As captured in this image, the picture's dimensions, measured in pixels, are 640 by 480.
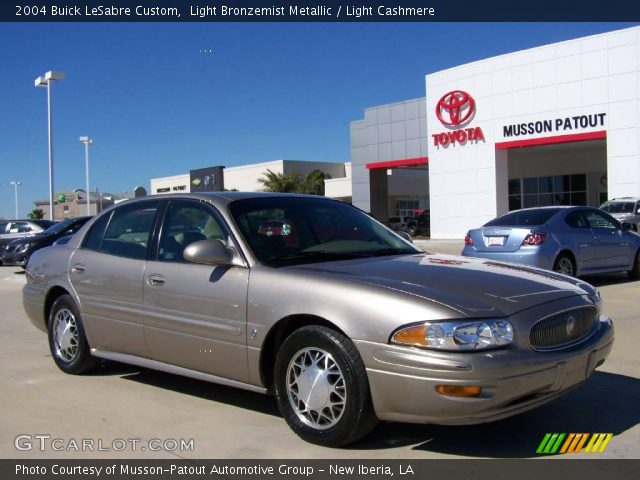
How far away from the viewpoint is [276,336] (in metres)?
4.37

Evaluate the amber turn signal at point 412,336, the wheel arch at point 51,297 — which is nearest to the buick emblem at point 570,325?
the amber turn signal at point 412,336

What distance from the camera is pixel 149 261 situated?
5.29m

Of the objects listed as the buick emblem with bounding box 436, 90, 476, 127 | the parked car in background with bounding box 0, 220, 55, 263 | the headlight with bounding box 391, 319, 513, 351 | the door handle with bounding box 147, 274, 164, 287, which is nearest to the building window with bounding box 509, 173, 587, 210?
the buick emblem with bounding box 436, 90, 476, 127

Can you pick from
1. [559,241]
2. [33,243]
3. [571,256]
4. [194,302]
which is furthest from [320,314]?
[33,243]

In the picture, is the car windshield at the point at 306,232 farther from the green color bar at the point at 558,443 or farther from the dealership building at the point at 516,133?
the dealership building at the point at 516,133

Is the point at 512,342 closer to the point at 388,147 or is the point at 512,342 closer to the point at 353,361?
the point at 353,361

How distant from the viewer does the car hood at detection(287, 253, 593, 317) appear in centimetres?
380

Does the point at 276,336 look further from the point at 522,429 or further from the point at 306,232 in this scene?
the point at 522,429

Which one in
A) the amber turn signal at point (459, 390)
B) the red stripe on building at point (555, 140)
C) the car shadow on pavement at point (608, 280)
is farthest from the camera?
the red stripe on building at point (555, 140)

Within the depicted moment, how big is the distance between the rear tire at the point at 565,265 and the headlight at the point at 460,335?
25.3 feet

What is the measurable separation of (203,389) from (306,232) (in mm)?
1600

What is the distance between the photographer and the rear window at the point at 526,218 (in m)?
11.3
